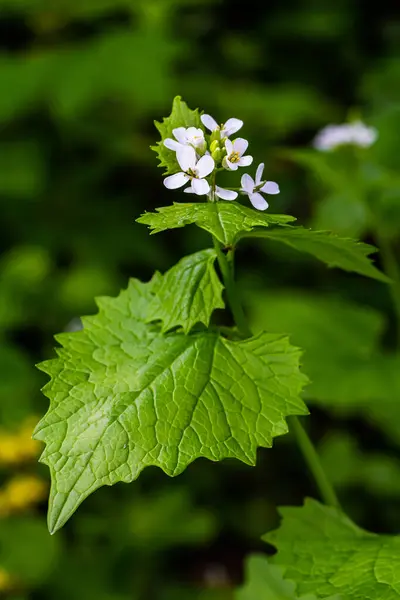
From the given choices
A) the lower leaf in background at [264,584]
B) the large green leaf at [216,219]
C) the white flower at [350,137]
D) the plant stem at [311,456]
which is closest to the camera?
the large green leaf at [216,219]

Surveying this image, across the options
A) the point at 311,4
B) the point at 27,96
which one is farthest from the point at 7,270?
the point at 311,4

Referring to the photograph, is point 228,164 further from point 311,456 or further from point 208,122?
point 311,456

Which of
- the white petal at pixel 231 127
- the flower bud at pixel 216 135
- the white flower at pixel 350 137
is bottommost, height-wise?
the flower bud at pixel 216 135

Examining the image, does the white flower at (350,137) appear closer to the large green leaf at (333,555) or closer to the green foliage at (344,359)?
the green foliage at (344,359)

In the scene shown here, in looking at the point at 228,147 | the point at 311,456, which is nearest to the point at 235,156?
the point at 228,147

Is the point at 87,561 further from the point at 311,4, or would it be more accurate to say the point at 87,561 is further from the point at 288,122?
the point at 311,4

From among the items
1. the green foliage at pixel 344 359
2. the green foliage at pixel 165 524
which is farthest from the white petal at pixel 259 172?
the green foliage at pixel 165 524

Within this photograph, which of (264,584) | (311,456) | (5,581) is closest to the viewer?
(311,456)
